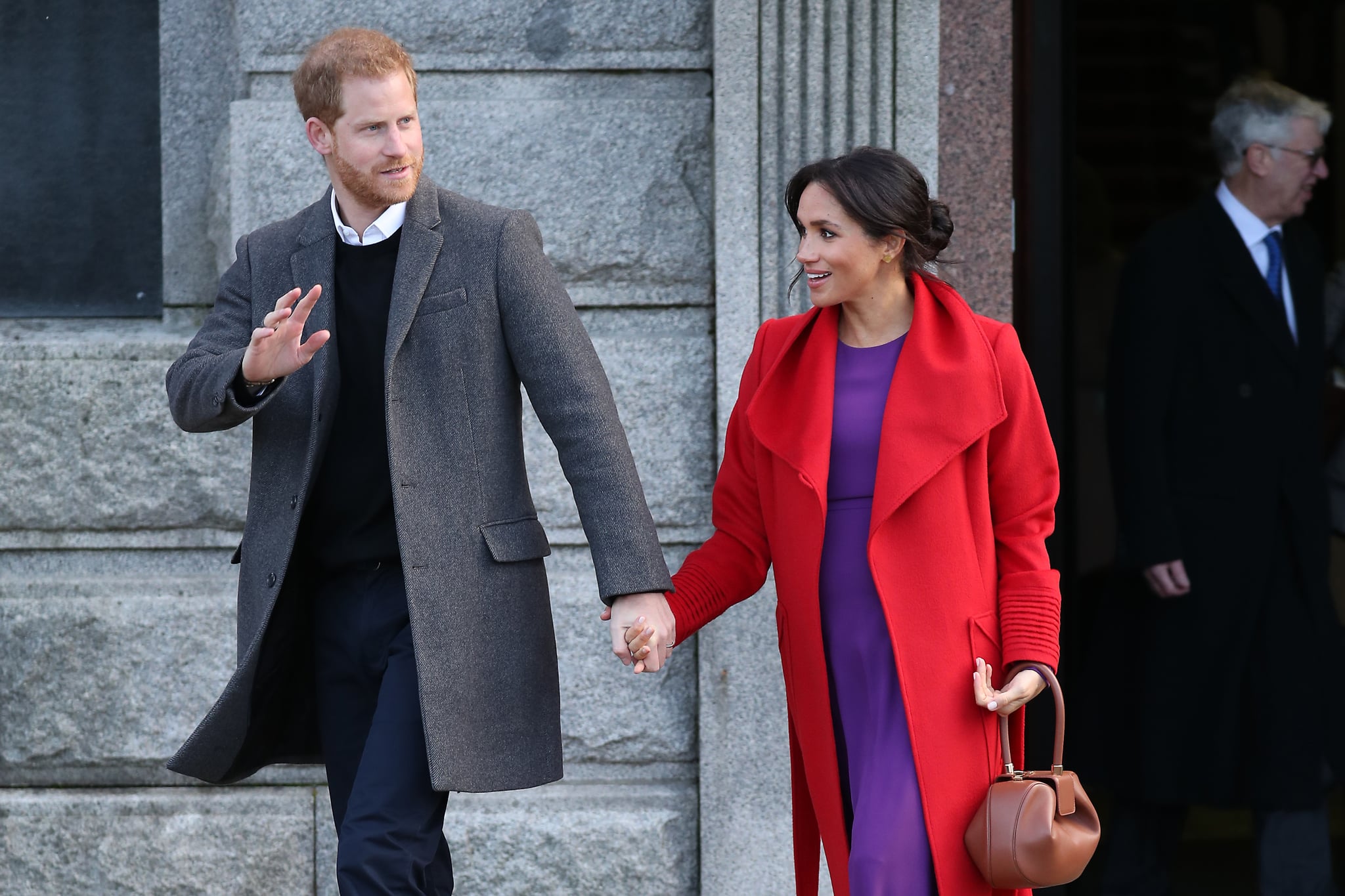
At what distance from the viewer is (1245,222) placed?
17.1 feet

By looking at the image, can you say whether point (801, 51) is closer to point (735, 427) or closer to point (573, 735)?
point (735, 427)

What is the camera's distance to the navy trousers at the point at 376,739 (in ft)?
9.89

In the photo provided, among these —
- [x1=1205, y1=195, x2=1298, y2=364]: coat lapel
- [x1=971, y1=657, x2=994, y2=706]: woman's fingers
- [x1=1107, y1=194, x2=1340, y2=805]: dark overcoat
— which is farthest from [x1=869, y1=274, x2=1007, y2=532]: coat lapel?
[x1=1205, y1=195, x2=1298, y2=364]: coat lapel

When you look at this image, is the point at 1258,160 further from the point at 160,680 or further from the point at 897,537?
the point at 160,680

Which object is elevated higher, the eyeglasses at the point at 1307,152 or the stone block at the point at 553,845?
the eyeglasses at the point at 1307,152

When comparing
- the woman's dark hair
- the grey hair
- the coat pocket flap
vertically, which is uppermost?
the grey hair

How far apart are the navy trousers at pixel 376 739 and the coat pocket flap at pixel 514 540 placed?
7.4 inches

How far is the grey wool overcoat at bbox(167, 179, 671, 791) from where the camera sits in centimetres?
309

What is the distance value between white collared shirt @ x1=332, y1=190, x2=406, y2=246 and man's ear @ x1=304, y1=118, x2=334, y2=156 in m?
0.15

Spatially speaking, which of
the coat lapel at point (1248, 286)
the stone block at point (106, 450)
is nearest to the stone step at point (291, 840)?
the stone block at point (106, 450)

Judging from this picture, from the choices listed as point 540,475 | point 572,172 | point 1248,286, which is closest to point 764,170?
point 572,172

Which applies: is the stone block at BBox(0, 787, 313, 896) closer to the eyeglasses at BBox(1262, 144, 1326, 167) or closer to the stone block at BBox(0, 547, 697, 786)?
the stone block at BBox(0, 547, 697, 786)

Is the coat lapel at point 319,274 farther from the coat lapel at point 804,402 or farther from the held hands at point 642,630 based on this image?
the coat lapel at point 804,402

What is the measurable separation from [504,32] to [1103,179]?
5.69 metres
